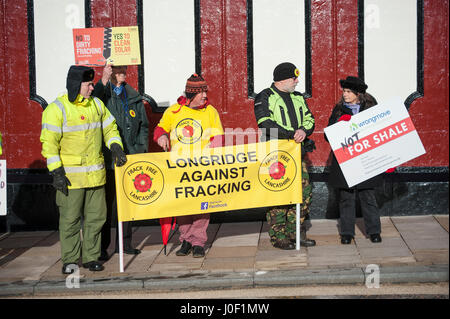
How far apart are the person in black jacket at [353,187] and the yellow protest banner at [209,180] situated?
2.03 feet

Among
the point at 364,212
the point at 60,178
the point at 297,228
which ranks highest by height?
the point at 60,178

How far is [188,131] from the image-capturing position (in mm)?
8141

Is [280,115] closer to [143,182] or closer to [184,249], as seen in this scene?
[143,182]

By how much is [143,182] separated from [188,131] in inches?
32.8

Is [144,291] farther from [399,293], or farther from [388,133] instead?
[388,133]

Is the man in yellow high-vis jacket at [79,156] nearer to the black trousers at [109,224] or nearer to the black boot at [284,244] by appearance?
the black trousers at [109,224]

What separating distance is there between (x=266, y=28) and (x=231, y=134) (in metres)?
1.59

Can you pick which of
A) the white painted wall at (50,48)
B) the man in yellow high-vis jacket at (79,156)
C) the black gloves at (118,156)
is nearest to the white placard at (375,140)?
the black gloves at (118,156)

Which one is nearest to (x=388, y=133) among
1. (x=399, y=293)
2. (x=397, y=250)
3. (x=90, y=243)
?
(x=397, y=250)

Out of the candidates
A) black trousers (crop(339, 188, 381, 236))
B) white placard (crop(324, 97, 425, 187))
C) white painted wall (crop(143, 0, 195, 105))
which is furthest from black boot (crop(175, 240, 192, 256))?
white painted wall (crop(143, 0, 195, 105))

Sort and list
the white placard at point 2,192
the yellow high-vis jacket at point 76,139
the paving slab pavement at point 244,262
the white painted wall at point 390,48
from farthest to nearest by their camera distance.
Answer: the white painted wall at point 390,48 < the white placard at point 2,192 < the yellow high-vis jacket at point 76,139 < the paving slab pavement at point 244,262

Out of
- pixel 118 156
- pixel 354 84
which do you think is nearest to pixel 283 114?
pixel 354 84

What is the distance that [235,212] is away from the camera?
10133mm

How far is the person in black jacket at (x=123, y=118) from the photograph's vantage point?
8202mm
